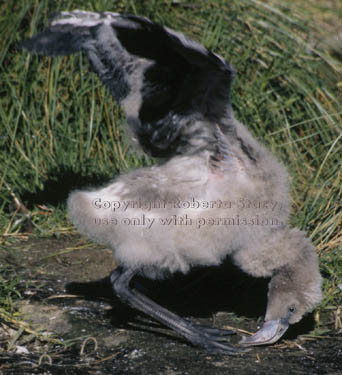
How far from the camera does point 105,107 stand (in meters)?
6.09

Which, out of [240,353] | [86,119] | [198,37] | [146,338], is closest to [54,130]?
[86,119]

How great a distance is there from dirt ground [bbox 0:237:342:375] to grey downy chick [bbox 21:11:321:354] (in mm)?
164

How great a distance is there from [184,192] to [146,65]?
0.85 meters

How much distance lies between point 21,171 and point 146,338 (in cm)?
239

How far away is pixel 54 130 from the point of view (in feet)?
19.7

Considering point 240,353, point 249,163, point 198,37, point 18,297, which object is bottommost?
point 18,297

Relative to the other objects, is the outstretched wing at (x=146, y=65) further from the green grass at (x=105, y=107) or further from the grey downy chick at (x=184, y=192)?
the green grass at (x=105, y=107)

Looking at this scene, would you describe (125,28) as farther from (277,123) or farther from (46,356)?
(277,123)

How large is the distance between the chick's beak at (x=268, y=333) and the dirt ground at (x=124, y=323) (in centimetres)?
7

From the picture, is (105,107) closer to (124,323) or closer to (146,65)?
(146,65)

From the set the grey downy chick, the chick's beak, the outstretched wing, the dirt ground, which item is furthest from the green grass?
the outstretched wing

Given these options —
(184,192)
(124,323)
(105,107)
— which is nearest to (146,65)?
(184,192)

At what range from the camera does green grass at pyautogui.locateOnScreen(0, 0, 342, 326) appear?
583 centimetres

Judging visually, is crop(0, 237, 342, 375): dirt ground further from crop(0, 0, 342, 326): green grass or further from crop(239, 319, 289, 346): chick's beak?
crop(0, 0, 342, 326): green grass
